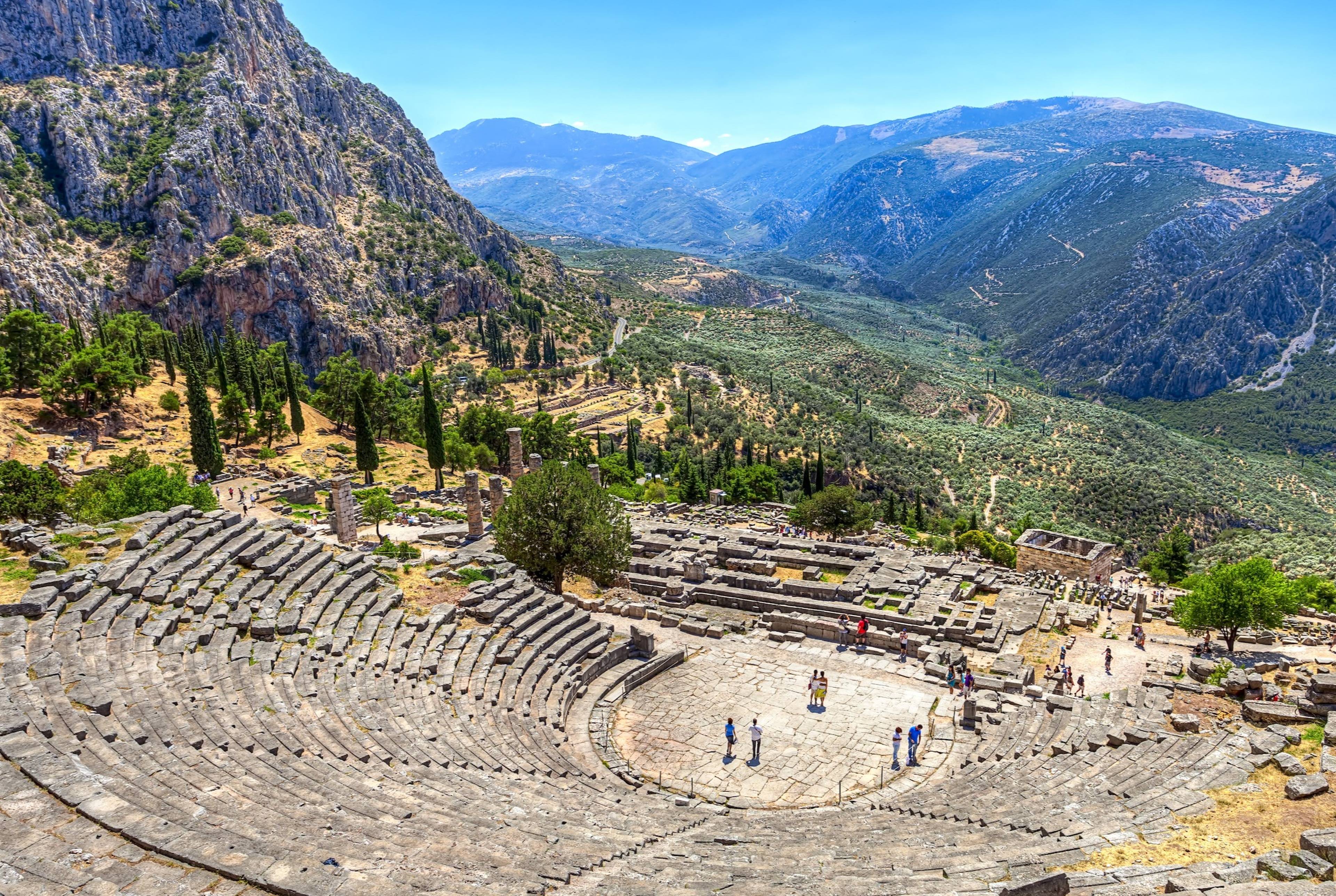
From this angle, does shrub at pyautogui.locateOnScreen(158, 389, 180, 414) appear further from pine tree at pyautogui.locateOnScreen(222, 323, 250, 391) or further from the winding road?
the winding road

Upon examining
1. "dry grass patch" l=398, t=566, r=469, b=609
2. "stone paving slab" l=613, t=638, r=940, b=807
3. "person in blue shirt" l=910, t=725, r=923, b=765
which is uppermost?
"dry grass patch" l=398, t=566, r=469, b=609

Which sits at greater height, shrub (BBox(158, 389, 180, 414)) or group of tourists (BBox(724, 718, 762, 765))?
shrub (BBox(158, 389, 180, 414))

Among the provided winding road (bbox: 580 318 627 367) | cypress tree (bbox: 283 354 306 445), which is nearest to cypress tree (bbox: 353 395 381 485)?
cypress tree (bbox: 283 354 306 445)

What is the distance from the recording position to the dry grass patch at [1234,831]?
12492mm

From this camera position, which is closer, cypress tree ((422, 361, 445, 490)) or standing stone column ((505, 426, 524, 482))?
standing stone column ((505, 426, 524, 482))

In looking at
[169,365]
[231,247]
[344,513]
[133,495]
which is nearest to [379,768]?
[133,495]

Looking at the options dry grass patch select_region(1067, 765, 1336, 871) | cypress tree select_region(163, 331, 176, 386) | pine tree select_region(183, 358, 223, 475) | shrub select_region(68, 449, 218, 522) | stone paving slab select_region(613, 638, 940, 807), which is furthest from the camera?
cypress tree select_region(163, 331, 176, 386)

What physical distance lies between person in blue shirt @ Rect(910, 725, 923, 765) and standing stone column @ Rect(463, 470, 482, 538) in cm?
2417

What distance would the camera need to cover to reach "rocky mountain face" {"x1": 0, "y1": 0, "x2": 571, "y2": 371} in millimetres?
90375

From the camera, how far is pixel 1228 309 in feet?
479

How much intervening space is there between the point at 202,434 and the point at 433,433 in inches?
539

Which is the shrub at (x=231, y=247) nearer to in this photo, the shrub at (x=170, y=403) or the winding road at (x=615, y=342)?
the winding road at (x=615, y=342)

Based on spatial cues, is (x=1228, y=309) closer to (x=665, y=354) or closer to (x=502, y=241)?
(x=665, y=354)

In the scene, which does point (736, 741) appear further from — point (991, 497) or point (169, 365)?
point (991, 497)
